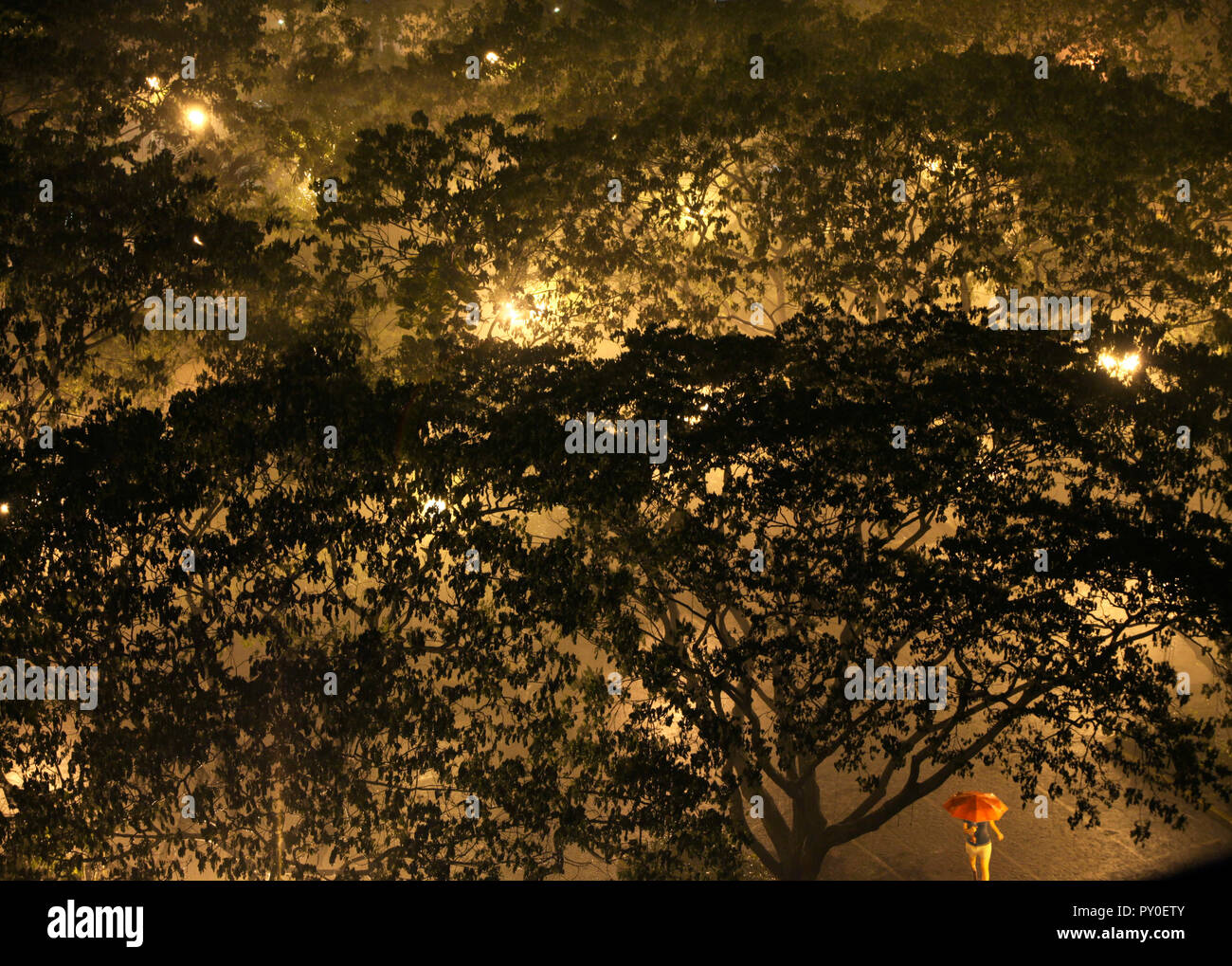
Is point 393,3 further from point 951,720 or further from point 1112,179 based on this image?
point 951,720

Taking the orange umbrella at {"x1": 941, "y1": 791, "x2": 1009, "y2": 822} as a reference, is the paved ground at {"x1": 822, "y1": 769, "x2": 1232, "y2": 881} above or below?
below

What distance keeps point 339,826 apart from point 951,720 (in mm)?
5392

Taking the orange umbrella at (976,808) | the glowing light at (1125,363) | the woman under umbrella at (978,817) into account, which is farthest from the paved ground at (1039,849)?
the glowing light at (1125,363)

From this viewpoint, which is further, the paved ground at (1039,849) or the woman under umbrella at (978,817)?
the paved ground at (1039,849)

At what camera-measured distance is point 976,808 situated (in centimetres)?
1126

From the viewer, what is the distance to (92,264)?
1156 cm

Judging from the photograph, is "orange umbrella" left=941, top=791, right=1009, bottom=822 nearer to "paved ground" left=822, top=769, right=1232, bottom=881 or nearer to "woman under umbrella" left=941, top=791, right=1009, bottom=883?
"woman under umbrella" left=941, top=791, right=1009, bottom=883

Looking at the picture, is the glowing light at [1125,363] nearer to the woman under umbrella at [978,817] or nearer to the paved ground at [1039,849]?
the woman under umbrella at [978,817]

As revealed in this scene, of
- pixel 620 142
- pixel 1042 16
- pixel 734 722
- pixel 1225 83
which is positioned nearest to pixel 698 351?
pixel 734 722

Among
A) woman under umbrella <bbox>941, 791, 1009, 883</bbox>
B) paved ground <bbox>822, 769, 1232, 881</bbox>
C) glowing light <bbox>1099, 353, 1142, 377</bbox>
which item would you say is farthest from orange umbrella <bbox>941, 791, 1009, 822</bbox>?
glowing light <bbox>1099, 353, 1142, 377</bbox>

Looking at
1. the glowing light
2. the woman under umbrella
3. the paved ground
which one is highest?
the glowing light

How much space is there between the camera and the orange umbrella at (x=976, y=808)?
1123cm

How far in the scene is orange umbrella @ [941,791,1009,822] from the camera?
11.2 metres

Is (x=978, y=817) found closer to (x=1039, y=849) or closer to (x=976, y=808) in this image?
(x=976, y=808)
